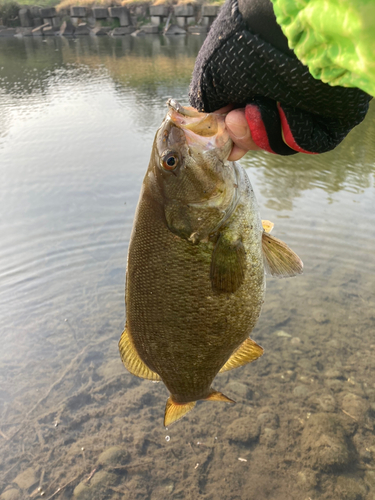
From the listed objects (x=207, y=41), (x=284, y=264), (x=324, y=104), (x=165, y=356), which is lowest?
(x=165, y=356)

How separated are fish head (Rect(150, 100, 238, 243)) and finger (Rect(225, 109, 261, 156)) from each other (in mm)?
70

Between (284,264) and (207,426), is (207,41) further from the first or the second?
(207,426)

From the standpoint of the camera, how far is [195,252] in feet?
6.96

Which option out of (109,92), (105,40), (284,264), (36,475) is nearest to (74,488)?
(36,475)

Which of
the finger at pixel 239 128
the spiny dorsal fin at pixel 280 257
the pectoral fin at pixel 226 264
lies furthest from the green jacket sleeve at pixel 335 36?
the spiny dorsal fin at pixel 280 257

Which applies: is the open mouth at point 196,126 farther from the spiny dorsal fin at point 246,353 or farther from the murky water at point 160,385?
the murky water at point 160,385

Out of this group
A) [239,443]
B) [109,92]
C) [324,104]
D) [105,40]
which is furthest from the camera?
[105,40]

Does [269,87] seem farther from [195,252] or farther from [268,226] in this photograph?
[268,226]

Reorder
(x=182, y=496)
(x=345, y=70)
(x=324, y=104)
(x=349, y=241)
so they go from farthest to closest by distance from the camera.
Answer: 1. (x=349, y=241)
2. (x=182, y=496)
3. (x=324, y=104)
4. (x=345, y=70)

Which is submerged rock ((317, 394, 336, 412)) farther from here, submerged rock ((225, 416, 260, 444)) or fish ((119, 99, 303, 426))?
fish ((119, 99, 303, 426))

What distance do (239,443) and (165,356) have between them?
201cm

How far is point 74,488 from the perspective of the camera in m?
3.65

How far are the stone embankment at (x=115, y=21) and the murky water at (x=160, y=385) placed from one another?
28567mm

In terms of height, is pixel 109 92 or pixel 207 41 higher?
pixel 207 41
